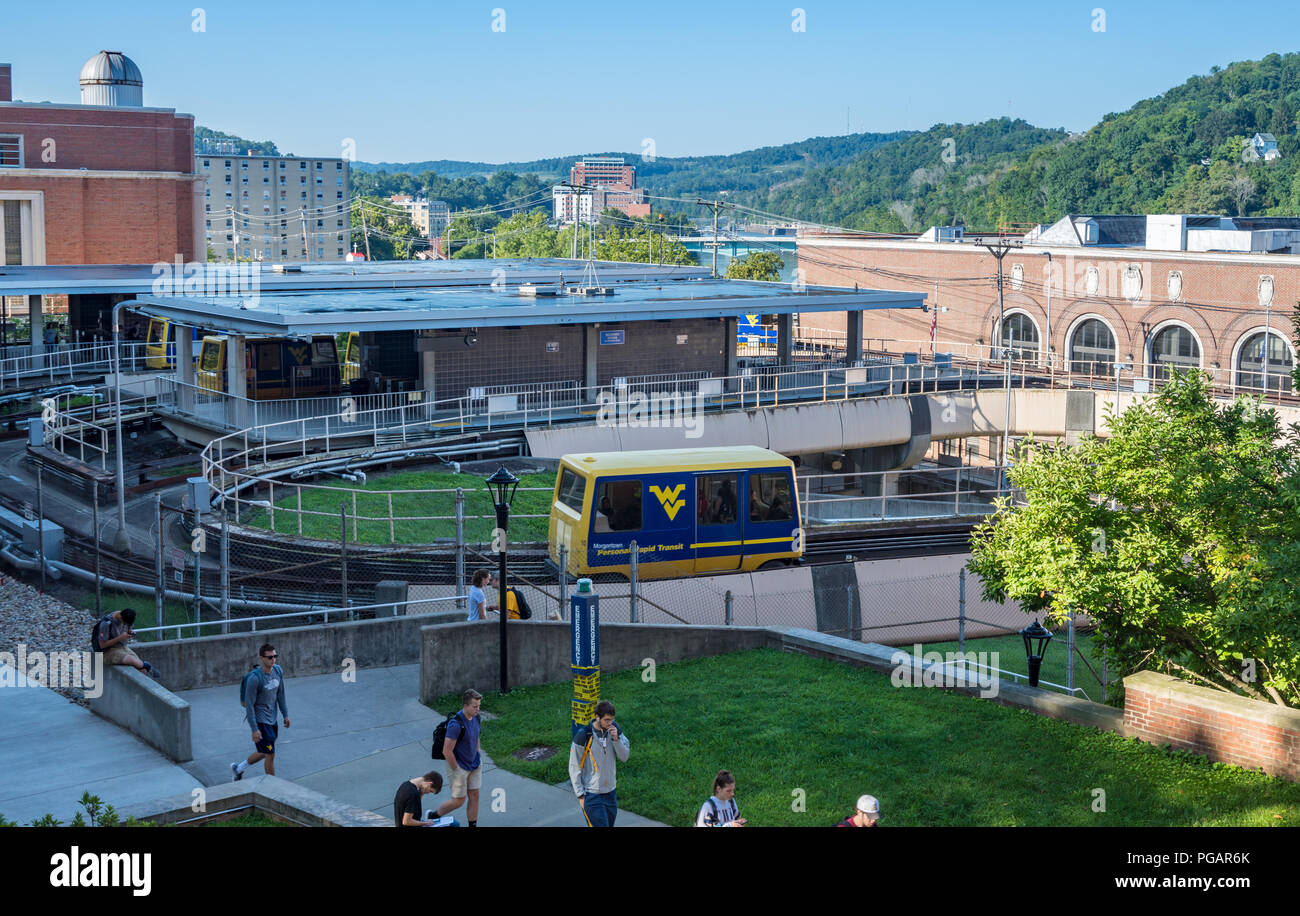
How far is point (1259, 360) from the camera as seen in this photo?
2240 inches

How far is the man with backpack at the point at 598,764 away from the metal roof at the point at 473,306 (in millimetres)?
20765

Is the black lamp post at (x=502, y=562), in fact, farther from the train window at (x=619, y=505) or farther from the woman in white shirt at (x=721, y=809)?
the woman in white shirt at (x=721, y=809)

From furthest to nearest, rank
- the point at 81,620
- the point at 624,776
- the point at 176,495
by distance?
the point at 176,495
the point at 81,620
the point at 624,776

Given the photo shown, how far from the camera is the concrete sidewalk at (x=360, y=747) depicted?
12.9 metres

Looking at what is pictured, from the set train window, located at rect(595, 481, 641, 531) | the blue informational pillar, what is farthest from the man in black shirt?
train window, located at rect(595, 481, 641, 531)

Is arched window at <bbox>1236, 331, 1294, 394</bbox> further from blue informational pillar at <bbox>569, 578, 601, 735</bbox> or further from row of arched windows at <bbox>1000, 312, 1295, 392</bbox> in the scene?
blue informational pillar at <bbox>569, 578, 601, 735</bbox>

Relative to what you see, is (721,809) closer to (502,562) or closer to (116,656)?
(502,562)

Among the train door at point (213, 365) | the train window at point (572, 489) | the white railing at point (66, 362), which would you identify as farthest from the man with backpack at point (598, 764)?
the white railing at point (66, 362)

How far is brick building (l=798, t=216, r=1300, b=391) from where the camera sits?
5703 centimetres

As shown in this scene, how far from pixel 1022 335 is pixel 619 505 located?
5144 centimetres
